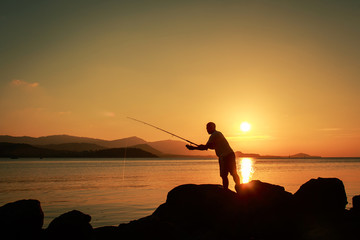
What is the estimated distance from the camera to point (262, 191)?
413 inches

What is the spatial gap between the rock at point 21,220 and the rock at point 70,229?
450mm

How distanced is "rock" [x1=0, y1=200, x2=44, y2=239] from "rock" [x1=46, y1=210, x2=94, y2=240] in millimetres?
450

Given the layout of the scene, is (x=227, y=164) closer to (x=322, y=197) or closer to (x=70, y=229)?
(x=322, y=197)

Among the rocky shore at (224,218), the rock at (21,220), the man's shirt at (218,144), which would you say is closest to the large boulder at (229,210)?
the rocky shore at (224,218)

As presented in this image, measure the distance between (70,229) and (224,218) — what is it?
4.46 meters

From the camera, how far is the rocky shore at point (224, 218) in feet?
27.8

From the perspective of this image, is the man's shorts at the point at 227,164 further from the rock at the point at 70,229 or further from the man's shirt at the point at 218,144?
the rock at the point at 70,229

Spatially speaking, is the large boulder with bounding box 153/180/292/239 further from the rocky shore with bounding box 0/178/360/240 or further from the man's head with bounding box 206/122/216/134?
the man's head with bounding box 206/122/216/134

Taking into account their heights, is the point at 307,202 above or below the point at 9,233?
above

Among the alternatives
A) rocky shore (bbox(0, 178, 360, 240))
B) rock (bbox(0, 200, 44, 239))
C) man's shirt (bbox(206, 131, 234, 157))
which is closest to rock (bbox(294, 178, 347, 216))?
rocky shore (bbox(0, 178, 360, 240))

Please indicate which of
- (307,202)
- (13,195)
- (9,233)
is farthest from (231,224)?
(13,195)

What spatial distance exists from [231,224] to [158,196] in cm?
1468

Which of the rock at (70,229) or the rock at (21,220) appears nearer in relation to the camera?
the rock at (21,220)

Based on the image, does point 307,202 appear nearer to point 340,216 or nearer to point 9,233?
point 340,216
